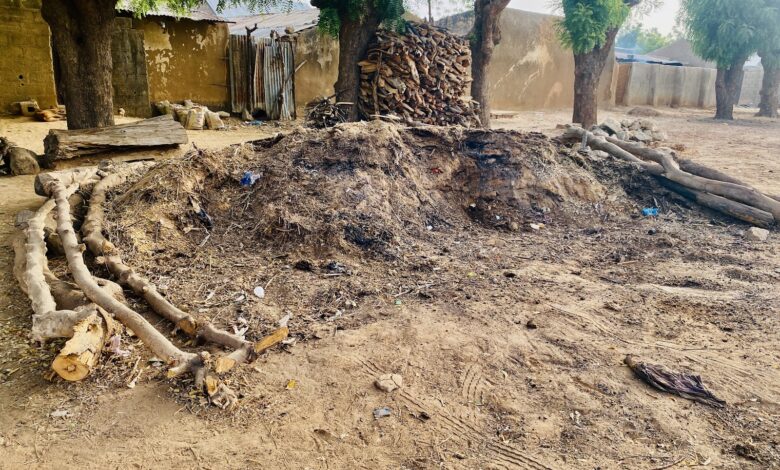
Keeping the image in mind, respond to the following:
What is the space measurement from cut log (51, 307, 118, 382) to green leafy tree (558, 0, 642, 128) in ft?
39.4

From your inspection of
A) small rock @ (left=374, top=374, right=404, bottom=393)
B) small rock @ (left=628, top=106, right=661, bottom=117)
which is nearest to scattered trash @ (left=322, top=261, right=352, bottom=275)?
small rock @ (left=374, top=374, right=404, bottom=393)

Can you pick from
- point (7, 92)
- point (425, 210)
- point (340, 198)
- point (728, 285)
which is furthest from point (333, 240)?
point (7, 92)

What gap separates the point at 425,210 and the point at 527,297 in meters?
1.92

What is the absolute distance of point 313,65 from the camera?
14.4 m

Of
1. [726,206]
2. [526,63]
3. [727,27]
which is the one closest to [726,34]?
[727,27]

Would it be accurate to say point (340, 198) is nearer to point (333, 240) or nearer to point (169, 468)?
point (333, 240)

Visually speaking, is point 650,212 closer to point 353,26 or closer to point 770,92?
point 353,26

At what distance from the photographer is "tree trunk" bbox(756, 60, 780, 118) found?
64.3 ft

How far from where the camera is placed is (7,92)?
10891 mm

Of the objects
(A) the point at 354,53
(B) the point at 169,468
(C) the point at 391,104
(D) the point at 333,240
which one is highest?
(A) the point at 354,53

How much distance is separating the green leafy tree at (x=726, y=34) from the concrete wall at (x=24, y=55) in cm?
1979

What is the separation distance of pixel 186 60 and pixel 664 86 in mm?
19919

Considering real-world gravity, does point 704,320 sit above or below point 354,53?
below

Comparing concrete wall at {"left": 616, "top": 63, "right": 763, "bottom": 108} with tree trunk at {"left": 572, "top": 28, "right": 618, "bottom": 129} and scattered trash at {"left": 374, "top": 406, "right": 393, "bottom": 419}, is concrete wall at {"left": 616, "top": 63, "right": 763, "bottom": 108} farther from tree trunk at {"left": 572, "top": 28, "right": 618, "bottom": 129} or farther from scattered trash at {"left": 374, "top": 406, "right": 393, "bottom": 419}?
scattered trash at {"left": 374, "top": 406, "right": 393, "bottom": 419}
